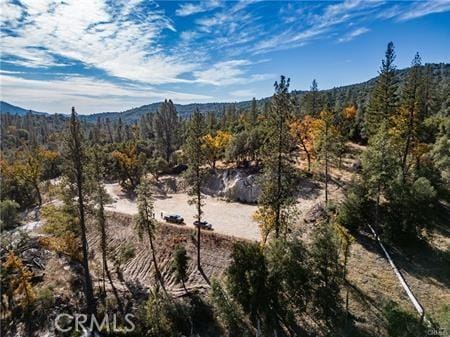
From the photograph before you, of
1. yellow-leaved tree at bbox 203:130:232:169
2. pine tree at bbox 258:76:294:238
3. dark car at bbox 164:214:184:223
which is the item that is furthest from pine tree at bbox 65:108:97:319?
yellow-leaved tree at bbox 203:130:232:169

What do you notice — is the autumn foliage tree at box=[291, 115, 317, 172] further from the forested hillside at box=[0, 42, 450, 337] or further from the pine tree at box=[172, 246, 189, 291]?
the pine tree at box=[172, 246, 189, 291]

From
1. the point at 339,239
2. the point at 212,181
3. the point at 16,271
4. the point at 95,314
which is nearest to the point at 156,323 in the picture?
the point at 95,314

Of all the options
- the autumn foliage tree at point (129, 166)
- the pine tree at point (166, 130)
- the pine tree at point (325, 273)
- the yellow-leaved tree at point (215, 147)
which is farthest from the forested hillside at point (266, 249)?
the pine tree at point (166, 130)

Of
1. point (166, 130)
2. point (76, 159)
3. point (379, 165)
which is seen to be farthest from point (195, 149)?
point (166, 130)

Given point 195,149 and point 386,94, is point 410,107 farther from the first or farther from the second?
point 195,149

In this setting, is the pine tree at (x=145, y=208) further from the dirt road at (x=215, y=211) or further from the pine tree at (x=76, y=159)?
the dirt road at (x=215, y=211)
